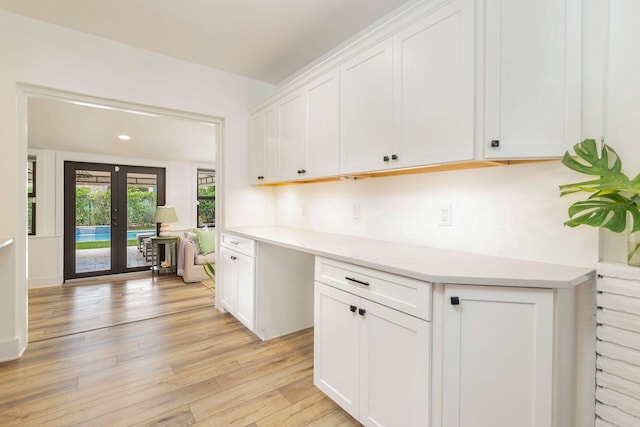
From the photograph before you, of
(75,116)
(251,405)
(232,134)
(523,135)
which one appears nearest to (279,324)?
(251,405)

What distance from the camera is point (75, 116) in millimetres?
3332

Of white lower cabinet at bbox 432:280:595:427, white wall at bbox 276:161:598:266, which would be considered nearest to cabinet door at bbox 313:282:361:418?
white lower cabinet at bbox 432:280:595:427

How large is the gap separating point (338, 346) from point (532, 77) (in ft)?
5.27

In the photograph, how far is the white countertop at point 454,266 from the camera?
3.73ft

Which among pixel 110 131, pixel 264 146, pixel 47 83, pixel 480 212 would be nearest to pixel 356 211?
pixel 480 212

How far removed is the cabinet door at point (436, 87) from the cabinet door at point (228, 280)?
1.95 meters

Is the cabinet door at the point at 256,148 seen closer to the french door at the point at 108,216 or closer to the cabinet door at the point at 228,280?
the cabinet door at the point at 228,280

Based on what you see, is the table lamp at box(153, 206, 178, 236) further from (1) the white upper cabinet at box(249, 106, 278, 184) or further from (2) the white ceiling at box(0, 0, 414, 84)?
(2) the white ceiling at box(0, 0, 414, 84)

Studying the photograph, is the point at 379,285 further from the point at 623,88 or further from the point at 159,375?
the point at 159,375

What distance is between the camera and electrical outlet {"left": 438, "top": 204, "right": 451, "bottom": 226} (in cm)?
183

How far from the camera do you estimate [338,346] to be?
1665 mm

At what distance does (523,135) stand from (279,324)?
224cm

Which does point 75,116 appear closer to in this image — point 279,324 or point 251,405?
point 279,324

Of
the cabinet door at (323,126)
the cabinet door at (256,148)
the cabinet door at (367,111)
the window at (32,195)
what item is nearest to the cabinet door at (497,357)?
the cabinet door at (367,111)
